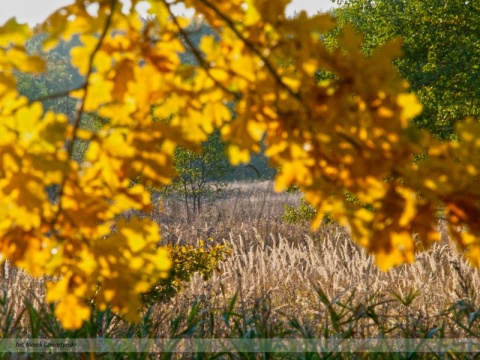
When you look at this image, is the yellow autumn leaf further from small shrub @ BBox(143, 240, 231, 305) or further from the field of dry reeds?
small shrub @ BBox(143, 240, 231, 305)

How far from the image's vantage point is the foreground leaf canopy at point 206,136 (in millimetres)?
1556

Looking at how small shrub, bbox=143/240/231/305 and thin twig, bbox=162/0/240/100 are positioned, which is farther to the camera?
small shrub, bbox=143/240/231/305

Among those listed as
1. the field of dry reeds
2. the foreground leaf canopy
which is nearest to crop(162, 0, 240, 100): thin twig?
the foreground leaf canopy

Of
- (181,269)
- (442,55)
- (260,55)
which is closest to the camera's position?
(260,55)

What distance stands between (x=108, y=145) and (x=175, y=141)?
0.20m

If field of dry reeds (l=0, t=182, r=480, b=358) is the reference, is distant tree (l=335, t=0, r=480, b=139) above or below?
above

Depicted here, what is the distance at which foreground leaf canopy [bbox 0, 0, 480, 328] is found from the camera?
156 cm

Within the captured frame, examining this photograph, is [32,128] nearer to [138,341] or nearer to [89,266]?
[89,266]

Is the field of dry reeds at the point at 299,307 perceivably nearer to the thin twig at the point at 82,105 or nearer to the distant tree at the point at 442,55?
the thin twig at the point at 82,105

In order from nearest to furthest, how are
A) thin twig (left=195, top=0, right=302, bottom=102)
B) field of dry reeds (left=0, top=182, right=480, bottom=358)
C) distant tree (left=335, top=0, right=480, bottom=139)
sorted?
1. thin twig (left=195, top=0, right=302, bottom=102)
2. field of dry reeds (left=0, top=182, right=480, bottom=358)
3. distant tree (left=335, top=0, right=480, bottom=139)

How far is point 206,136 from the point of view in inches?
70.6

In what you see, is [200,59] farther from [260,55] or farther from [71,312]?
[71,312]

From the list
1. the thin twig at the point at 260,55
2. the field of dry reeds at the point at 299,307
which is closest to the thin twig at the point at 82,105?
the thin twig at the point at 260,55

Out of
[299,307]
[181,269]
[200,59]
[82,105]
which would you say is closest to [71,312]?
[82,105]
